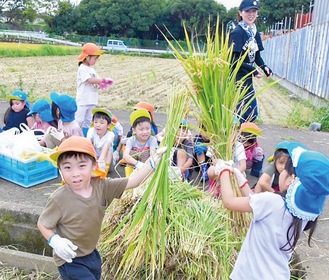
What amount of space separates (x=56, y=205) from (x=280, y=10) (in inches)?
2162

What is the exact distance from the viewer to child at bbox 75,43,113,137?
506 centimetres

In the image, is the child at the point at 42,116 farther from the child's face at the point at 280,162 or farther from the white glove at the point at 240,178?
the white glove at the point at 240,178

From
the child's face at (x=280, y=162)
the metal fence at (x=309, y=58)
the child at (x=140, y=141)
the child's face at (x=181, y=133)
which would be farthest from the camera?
the metal fence at (x=309, y=58)

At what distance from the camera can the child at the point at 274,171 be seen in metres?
3.16

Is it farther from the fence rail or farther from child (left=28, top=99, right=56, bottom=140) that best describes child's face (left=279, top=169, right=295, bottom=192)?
the fence rail

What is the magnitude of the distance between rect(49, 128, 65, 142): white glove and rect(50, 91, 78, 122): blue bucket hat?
15cm

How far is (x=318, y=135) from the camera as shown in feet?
22.7

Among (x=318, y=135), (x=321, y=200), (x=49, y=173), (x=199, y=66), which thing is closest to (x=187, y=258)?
(x=321, y=200)

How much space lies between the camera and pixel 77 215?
2133 mm

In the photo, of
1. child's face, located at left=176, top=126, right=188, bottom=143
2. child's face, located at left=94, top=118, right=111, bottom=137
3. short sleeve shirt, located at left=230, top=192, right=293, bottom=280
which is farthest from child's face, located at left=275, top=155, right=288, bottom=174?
child's face, located at left=94, top=118, right=111, bottom=137

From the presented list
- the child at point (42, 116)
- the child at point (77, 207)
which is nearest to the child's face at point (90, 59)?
the child at point (42, 116)

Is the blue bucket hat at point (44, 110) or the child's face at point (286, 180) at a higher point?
the child's face at point (286, 180)

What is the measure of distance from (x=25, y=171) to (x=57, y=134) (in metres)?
0.58

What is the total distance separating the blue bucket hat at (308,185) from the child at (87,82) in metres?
3.75
